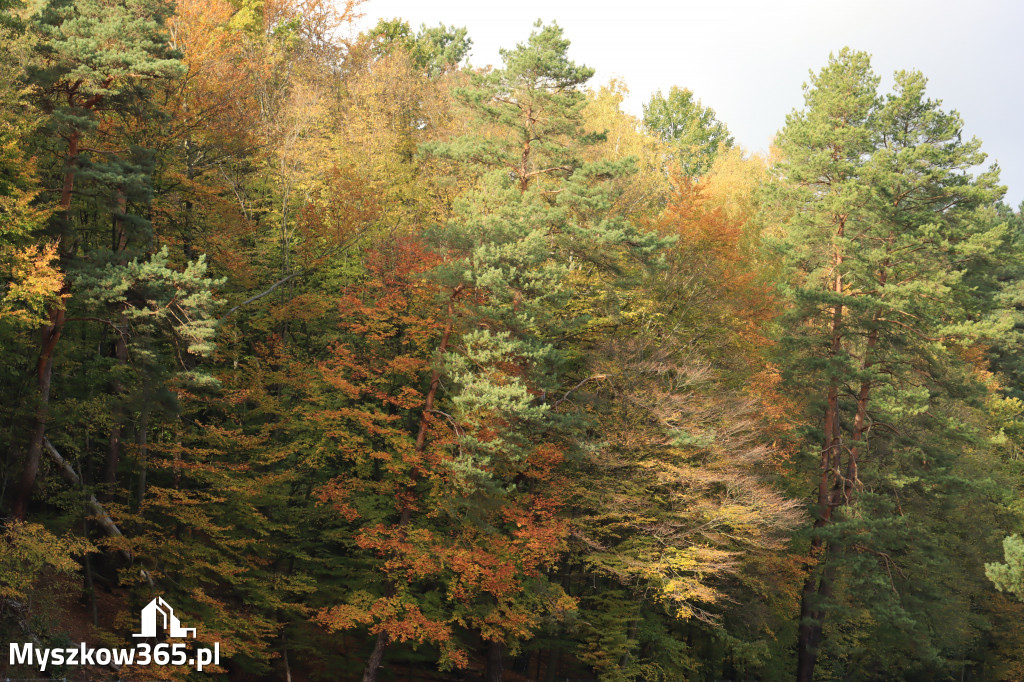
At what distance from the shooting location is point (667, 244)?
24.1m

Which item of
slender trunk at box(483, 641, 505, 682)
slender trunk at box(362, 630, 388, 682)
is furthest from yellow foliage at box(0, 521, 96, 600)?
slender trunk at box(483, 641, 505, 682)

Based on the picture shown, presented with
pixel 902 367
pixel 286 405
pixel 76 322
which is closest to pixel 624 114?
pixel 902 367

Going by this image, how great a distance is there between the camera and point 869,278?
29484mm

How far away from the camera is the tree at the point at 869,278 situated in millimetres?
28344

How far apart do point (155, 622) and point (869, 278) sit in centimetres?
2419

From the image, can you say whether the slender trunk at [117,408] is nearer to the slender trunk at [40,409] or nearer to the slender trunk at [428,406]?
the slender trunk at [40,409]

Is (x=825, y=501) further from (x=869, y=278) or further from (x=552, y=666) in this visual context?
(x=552, y=666)

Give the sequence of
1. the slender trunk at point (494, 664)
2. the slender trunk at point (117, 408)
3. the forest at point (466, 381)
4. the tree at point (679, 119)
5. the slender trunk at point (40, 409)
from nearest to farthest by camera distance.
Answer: the slender trunk at point (40, 409) < the forest at point (466, 381) < the slender trunk at point (117, 408) < the slender trunk at point (494, 664) < the tree at point (679, 119)

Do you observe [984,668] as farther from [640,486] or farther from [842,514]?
[640,486]

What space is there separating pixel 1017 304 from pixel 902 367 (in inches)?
1136

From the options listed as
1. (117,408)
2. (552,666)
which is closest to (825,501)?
(552,666)

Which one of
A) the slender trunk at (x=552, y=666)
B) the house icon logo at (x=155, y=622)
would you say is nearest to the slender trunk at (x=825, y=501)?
the slender trunk at (x=552, y=666)

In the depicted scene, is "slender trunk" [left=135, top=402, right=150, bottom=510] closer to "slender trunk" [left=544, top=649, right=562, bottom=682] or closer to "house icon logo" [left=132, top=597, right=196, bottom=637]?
"house icon logo" [left=132, top=597, right=196, bottom=637]

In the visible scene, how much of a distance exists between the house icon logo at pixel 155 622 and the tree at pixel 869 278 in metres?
19.0
